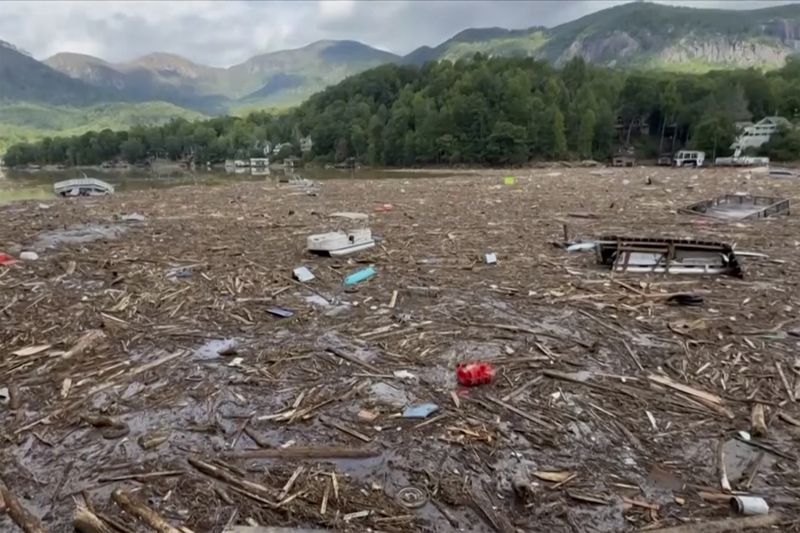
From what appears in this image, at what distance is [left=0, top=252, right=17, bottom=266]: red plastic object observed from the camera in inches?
354

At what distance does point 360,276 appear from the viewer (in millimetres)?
8305

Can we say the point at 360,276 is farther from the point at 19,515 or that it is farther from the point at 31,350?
the point at 19,515

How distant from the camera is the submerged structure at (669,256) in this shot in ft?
27.1

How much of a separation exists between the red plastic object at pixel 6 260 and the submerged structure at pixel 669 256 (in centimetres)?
1032

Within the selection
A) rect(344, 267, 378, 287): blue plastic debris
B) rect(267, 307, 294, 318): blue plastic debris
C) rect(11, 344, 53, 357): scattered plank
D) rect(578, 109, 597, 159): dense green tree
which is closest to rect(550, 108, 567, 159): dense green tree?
rect(578, 109, 597, 159): dense green tree

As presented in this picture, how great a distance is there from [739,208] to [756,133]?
2106 inches

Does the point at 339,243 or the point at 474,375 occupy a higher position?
the point at 339,243

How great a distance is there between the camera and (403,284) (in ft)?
26.2

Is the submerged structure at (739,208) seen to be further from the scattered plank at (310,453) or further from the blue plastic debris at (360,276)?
the scattered plank at (310,453)

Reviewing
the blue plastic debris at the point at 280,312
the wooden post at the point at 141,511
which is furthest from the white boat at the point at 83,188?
the wooden post at the point at 141,511

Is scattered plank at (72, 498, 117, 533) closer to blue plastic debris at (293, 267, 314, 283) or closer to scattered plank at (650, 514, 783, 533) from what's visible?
scattered plank at (650, 514, 783, 533)

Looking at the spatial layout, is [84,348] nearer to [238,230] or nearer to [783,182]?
[238,230]

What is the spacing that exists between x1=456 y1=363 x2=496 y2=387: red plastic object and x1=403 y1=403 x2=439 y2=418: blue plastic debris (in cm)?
48

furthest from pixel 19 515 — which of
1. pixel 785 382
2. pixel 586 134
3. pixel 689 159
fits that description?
pixel 586 134
